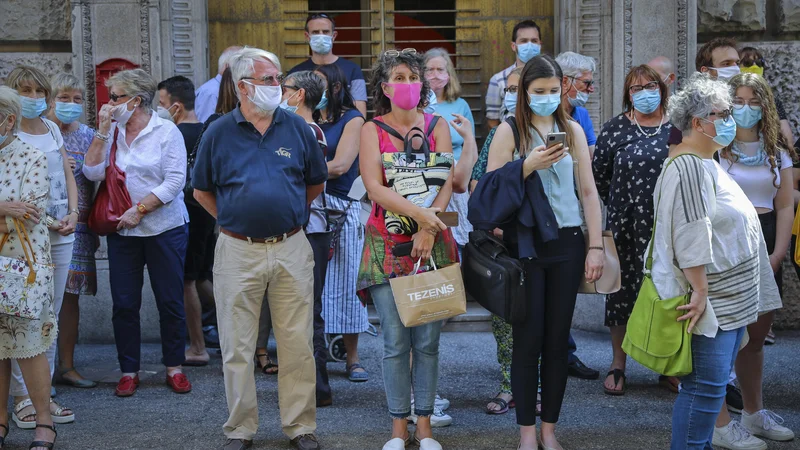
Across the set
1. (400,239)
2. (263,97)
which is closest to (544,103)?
(400,239)

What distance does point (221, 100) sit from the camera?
612cm

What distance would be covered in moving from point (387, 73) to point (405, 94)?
163 mm

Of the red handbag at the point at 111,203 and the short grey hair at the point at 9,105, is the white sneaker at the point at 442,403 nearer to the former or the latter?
the red handbag at the point at 111,203

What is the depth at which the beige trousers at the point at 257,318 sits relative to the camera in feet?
15.8

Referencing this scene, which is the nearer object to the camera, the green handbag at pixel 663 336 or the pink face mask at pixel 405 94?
the green handbag at pixel 663 336

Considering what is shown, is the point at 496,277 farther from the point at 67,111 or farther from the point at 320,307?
the point at 67,111

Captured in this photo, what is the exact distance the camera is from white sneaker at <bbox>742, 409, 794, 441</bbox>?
5.05 m

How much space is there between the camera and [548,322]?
4660mm

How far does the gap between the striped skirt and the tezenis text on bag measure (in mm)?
1590

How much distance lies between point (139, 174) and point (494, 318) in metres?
2.31

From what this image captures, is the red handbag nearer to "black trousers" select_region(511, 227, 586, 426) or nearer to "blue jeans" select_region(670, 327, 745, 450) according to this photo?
"black trousers" select_region(511, 227, 586, 426)

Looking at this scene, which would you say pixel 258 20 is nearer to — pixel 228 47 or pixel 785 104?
pixel 228 47

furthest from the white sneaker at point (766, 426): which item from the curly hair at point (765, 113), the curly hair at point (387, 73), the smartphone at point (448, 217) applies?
the curly hair at point (387, 73)

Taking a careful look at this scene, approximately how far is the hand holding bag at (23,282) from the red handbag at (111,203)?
104 cm
